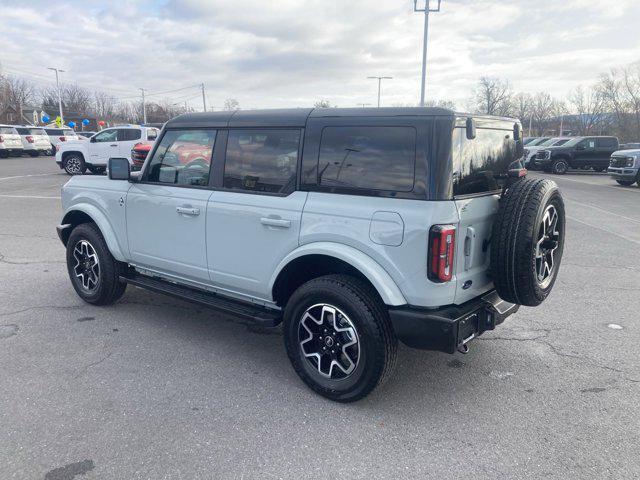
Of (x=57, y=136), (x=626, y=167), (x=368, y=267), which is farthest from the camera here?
(x=57, y=136)

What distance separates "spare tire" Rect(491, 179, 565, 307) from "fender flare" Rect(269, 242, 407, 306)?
0.71m

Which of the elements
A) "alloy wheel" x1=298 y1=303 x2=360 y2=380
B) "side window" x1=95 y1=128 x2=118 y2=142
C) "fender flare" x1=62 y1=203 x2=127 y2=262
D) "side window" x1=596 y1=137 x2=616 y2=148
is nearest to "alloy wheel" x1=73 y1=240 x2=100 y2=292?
"fender flare" x1=62 y1=203 x2=127 y2=262

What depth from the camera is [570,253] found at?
7500mm

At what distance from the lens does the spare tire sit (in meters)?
3.04

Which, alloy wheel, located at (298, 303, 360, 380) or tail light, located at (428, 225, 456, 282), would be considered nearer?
tail light, located at (428, 225, 456, 282)

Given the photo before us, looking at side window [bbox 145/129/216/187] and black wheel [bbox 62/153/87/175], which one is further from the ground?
side window [bbox 145/129/216/187]

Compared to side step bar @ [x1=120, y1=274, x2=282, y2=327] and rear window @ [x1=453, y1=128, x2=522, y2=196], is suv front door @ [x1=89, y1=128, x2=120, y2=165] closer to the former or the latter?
side step bar @ [x1=120, y1=274, x2=282, y2=327]

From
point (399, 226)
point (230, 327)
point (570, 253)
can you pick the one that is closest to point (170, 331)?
point (230, 327)


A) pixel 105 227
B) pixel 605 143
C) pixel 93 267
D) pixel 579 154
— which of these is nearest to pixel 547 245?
pixel 105 227

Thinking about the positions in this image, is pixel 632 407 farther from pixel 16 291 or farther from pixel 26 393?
pixel 16 291

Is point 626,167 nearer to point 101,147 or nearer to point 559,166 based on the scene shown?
point 559,166

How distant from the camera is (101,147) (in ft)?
59.5

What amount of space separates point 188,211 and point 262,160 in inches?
31.6

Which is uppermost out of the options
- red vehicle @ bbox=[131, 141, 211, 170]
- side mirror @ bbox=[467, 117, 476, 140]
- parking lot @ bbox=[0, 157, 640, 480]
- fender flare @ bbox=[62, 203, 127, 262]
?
side mirror @ bbox=[467, 117, 476, 140]
